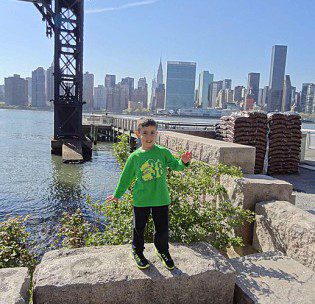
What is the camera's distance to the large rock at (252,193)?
443cm

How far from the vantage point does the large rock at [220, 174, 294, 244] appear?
4430 mm

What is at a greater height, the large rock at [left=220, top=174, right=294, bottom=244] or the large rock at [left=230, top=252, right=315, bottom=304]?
the large rock at [left=220, top=174, right=294, bottom=244]

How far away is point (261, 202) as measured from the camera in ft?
14.5

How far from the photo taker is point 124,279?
2.90 metres

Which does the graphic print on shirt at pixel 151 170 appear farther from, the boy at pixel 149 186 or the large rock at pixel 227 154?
the large rock at pixel 227 154

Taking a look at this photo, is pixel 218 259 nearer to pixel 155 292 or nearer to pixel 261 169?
pixel 155 292

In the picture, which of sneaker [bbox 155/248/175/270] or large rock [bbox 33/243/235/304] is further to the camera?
sneaker [bbox 155/248/175/270]

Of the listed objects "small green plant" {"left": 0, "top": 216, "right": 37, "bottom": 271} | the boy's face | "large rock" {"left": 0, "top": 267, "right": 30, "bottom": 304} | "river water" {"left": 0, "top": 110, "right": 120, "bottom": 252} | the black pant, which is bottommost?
"river water" {"left": 0, "top": 110, "right": 120, "bottom": 252}

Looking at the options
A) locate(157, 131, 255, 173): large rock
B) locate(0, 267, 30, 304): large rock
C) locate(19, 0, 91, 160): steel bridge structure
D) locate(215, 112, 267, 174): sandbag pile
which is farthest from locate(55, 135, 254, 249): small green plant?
locate(19, 0, 91, 160): steel bridge structure

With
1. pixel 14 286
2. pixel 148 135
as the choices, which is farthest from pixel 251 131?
pixel 14 286

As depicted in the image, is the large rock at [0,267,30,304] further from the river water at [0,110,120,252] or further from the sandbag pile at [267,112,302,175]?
the sandbag pile at [267,112,302,175]

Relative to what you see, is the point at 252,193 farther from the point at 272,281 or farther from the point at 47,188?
Result: the point at 47,188

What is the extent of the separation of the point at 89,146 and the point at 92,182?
9967 millimetres

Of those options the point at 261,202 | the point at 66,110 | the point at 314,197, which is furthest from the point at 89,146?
the point at 261,202
